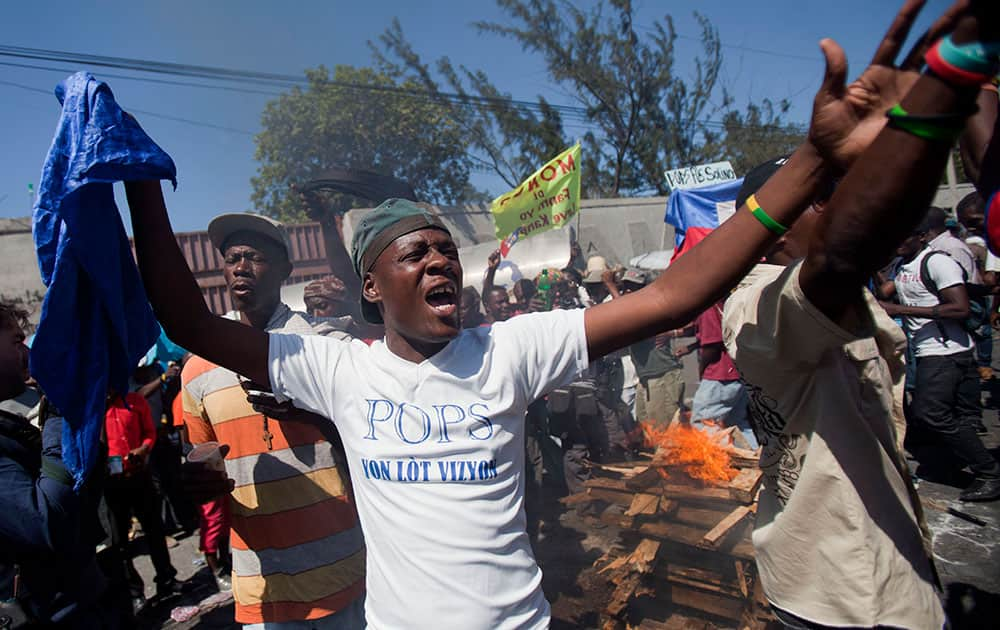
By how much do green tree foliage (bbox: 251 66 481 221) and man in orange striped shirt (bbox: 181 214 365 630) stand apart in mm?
18402

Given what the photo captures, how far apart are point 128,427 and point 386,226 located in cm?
427

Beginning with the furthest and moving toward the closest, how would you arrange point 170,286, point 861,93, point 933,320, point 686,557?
1. point 933,320
2. point 686,557
3. point 170,286
4. point 861,93

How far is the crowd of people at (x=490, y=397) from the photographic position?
1.15m

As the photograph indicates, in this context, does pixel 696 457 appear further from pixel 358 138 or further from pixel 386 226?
pixel 358 138

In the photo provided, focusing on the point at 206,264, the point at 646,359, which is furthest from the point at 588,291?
the point at 206,264

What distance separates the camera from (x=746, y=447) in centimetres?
471

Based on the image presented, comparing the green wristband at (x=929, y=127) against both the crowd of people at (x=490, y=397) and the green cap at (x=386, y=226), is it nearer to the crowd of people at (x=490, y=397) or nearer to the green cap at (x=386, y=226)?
the crowd of people at (x=490, y=397)

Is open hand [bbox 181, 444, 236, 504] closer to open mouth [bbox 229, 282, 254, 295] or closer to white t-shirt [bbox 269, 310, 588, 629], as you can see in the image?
white t-shirt [bbox 269, 310, 588, 629]

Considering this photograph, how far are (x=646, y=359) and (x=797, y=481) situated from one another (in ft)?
15.9

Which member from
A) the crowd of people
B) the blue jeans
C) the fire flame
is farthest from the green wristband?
the blue jeans

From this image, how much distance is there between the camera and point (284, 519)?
228cm

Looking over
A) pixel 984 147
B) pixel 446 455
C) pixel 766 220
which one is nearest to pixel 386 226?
pixel 446 455

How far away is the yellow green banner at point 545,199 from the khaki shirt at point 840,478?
21.4 feet

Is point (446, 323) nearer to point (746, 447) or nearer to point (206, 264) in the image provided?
point (746, 447)
